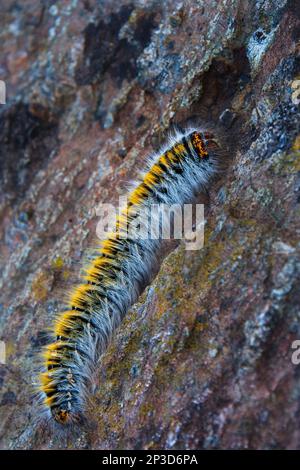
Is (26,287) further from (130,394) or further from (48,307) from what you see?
(130,394)

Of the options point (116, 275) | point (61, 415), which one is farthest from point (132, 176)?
point (61, 415)

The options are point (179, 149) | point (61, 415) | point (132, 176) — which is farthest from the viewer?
point (132, 176)

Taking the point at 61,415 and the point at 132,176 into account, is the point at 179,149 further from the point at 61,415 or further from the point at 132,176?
the point at 61,415

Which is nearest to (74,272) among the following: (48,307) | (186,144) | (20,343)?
(48,307)

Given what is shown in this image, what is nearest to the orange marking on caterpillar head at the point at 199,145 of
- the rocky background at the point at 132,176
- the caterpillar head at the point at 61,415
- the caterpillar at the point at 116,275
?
the caterpillar at the point at 116,275

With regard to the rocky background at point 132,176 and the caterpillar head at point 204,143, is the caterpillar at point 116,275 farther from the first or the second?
the rocky background at point 132,176

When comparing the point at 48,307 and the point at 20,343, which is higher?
the point at 48,307
